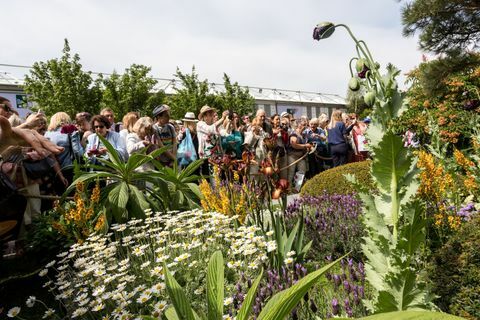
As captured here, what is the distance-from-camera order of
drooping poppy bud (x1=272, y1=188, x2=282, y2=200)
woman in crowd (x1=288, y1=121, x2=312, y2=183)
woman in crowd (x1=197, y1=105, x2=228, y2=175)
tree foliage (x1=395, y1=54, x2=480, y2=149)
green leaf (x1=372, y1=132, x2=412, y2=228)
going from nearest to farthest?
green leaf (x1=372, y1=132, x2=412, y2=228) < drooping poppy bud (x1=272, y1=188, x2=282, y2=200) < woman in crowd (x1=197, y1=105, x2=228, y2=175) < tree foliage (x1=395, y1=54, x2=480, y2=149) < woman in crowd (x1=288, y1=121, x2=312, y2=183)

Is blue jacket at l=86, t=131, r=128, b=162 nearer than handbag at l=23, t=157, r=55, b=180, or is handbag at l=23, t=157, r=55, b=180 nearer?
handbag at l=23, t=157, r=55, b=180

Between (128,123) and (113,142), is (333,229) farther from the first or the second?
(128,123)

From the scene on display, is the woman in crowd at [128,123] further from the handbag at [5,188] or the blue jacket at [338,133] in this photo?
the blue jacket at [338,133]

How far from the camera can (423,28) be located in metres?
7.11

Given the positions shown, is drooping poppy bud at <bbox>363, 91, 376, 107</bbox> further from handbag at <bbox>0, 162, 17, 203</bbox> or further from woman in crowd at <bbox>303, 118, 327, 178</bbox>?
woman in crowd at <bbox>303, 118, 327, 178</bbox>

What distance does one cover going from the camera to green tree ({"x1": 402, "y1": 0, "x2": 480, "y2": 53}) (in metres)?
6.71

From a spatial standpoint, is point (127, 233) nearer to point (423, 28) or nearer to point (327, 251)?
point (327, 251)

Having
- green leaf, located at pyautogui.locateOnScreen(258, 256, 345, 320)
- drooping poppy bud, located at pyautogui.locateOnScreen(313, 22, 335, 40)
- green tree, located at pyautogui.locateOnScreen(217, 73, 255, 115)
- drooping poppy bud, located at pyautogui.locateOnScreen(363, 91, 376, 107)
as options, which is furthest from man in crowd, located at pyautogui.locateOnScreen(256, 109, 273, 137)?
green tree, located at pyautogui.locateOnScreen(217, 73, 255, 115)

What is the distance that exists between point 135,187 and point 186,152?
2.97 meters

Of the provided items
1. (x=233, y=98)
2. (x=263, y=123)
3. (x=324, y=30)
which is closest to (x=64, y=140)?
(x=263, y=123)

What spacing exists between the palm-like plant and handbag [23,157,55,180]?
2.05 ft

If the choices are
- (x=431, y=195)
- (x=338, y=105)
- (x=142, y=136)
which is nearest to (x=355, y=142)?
(x=142, y=136)

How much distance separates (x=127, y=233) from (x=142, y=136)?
6.82 feet

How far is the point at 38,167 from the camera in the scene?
4254 mm
